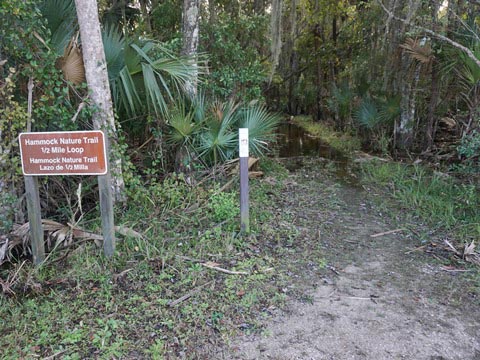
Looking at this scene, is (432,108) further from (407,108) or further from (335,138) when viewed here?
(335,138)

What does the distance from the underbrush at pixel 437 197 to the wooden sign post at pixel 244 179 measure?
7.90ft

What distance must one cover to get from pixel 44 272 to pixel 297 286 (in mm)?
2309

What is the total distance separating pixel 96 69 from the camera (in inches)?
157

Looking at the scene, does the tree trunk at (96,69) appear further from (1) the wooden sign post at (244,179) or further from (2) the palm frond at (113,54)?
(1) the wooden sign post at (244,179)

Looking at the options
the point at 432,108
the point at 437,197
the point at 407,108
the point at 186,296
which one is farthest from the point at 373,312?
the point at 407,108

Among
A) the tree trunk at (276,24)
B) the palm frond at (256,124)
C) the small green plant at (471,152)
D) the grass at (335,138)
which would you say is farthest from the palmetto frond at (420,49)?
the palm frond at (256,124)

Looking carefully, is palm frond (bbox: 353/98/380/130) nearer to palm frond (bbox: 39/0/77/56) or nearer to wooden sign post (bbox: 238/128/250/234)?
wooden sign post (bbox: 238/128/250/234)

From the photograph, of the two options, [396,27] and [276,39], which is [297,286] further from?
[396,27]

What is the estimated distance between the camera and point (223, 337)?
259 cm

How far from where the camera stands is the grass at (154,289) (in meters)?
2.51

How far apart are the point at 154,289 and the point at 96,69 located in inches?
98.0

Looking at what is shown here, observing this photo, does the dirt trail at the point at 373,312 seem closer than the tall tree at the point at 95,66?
Yes

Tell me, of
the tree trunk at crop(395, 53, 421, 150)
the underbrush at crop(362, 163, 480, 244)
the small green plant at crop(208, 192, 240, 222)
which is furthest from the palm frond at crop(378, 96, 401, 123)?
the small green plant at crop(208, 192, 240, 222)

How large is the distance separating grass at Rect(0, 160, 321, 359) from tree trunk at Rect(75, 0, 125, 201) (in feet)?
2.84
